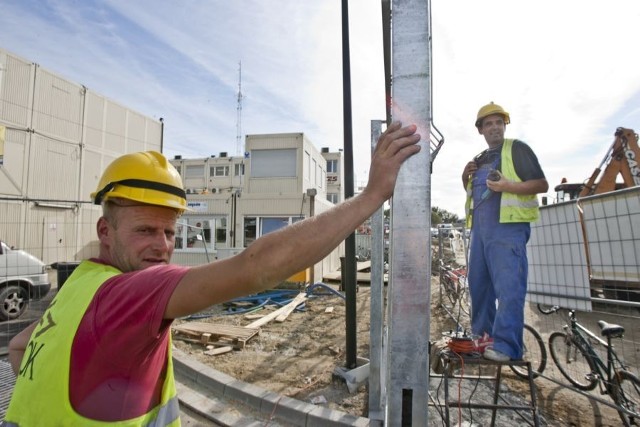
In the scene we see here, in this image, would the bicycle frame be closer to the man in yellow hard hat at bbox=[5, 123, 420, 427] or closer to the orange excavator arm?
the man in yellow hard hat at bbox=[5, 123, 420, 427]

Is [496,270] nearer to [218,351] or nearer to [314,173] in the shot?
[218,351]

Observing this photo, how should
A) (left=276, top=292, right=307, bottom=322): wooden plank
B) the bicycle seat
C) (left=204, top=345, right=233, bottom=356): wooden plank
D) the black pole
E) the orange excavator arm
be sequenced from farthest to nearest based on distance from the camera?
the orange excavator arm, (left=276, top=292, right=307, bottom=322): wooden plank, (left=204, top=345, right=233, bottom=356): wooden plank, the black pole, the bicycle seat

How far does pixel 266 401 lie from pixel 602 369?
4.11 meters

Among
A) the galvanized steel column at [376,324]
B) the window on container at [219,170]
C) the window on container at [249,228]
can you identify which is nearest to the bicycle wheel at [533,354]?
the galvanized steel column at [376,324]

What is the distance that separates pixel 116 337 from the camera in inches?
37.9

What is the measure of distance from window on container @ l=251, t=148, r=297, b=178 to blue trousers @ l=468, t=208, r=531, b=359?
14757 mm

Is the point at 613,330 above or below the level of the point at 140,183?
below

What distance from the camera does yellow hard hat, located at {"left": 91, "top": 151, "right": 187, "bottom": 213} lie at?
136cm

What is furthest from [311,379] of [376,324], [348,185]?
[348,185]

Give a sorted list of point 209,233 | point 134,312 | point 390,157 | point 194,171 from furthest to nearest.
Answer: point 194,171 < point 209,233 < point 390,157 < point 134,312

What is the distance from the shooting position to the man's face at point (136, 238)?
4.41ft

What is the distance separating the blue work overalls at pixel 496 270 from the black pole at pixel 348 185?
2.35m

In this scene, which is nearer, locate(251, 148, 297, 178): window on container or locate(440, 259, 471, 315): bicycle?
→ locate(440, 259, 471, 315): bicycle

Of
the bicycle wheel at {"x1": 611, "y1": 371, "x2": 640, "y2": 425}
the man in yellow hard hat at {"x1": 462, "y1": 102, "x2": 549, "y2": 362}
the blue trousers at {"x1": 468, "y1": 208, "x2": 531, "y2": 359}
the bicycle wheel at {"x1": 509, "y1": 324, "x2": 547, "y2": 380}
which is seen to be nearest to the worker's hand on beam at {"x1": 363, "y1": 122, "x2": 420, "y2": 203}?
the man in yellow hard hat at {"x1": 462, "y1": 102, "x2": 549, "y2": 362}
